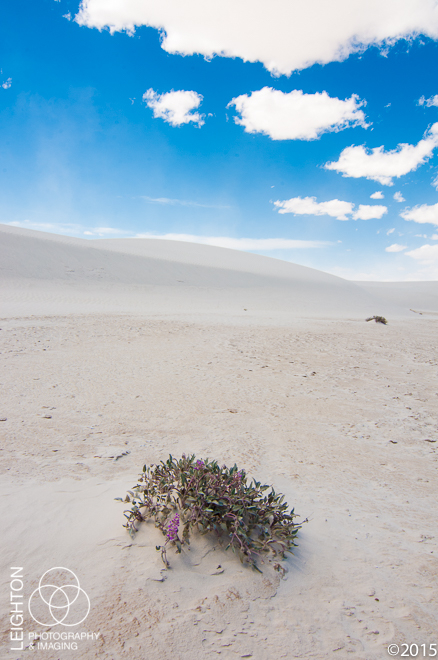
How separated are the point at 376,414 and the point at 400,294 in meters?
62.0

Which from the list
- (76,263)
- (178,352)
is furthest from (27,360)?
(76,263)

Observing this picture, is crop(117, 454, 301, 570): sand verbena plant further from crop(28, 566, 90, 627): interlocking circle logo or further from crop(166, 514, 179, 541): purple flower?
crop(28, 566, 90, 627): interlocking circle logo

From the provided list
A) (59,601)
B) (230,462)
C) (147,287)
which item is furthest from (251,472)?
(147,287)

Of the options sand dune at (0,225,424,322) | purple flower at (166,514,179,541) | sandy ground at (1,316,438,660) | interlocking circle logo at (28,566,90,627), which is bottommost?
interlocking circle logo at (28,566,90,627)

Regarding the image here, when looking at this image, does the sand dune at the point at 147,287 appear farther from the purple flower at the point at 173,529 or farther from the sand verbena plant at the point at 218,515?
the purple flower at the point at 173,529

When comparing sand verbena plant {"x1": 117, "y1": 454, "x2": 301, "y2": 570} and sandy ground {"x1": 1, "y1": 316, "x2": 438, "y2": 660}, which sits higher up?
sand verbena plant {"x1": 117, "y1": 454, "x2": 301, "y2": 570}

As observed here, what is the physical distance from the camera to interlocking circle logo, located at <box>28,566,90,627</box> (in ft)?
5.47

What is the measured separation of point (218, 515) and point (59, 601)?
0.91 m

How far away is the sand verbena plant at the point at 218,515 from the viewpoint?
2.07 meters
